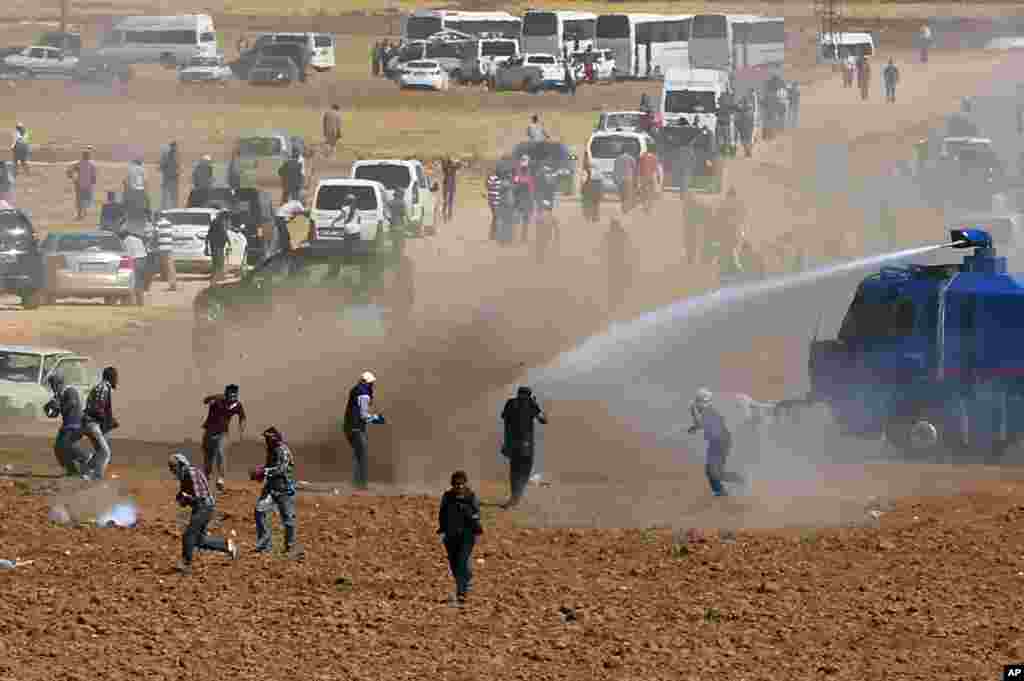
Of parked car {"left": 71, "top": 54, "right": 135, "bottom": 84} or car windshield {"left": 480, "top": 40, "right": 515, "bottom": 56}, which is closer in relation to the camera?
parked car {"left": 71, "top": 54, "right": 135, "bottom": 84}

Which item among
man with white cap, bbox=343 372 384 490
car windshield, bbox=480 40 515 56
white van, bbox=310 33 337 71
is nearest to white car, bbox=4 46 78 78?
white van, bbox=310 33 337 71

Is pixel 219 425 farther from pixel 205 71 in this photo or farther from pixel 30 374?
pixel 205 71

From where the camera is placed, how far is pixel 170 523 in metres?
23.9

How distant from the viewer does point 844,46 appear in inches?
3656

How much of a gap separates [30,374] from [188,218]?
1499 cm

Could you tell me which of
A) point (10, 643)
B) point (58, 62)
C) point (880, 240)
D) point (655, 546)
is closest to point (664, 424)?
point (655, 546)

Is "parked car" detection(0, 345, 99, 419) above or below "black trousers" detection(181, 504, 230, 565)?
below

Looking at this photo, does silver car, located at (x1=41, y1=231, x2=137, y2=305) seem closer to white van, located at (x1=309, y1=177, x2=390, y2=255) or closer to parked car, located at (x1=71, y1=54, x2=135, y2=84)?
white van, located at (x1=309, y1=177, x2=390, y2=255)

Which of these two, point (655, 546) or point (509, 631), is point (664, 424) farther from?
point (509, 631)

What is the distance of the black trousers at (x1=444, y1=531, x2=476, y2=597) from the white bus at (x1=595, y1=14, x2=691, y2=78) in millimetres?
65317

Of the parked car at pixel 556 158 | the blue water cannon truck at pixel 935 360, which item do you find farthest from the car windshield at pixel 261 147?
the blue water cannon truck at pixel 935 360

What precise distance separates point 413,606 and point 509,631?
1263 millimetres

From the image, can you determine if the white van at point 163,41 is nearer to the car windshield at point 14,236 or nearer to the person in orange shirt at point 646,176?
the person in orange shirt at point 646,176

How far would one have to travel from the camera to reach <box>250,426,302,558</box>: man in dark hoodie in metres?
21.0
